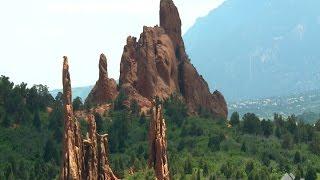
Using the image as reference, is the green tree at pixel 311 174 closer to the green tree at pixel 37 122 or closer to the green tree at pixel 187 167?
the green tree at pixel 187 167

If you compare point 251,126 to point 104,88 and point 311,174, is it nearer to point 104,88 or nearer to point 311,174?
point 104,88

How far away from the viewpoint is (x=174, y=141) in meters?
147

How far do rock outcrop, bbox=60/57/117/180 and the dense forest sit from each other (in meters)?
52.5

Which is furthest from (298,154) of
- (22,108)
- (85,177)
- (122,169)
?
(85,177)

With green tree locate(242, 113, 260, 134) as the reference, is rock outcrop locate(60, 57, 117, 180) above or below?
below

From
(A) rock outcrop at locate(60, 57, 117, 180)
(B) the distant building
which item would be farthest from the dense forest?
(A) rock outcrop at locate(60, 57, 117, 180)

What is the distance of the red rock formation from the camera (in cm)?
7394

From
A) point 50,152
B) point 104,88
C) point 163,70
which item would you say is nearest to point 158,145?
point 50,152

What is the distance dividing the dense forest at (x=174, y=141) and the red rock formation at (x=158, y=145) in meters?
41.8

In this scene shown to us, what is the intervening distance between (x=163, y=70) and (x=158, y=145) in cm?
8734

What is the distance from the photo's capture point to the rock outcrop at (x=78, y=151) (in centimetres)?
6228

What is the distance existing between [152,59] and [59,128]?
24773 millimetres

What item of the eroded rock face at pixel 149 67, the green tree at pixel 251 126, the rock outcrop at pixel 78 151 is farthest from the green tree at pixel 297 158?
the rock outcrop at pixel 78 151

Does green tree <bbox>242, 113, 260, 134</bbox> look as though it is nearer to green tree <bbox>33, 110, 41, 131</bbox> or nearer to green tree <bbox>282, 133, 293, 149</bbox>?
green tree <bbox>282, 133, 293, 149</bbox>
